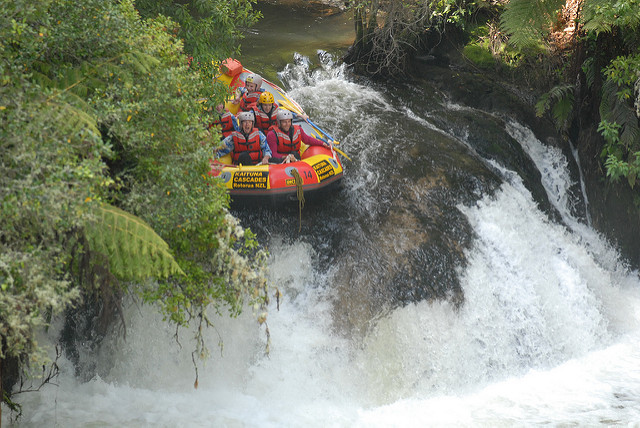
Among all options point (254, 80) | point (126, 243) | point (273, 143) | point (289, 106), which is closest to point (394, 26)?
point (289, 106)

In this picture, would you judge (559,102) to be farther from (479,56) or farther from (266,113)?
(266,113)

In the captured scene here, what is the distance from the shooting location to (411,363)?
7.21m

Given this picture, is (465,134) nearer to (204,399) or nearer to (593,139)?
(593,139)

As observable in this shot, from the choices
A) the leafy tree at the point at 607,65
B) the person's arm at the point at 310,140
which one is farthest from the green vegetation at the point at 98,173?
the leafy tree at the point at 607,65

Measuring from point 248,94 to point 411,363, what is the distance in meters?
4.59

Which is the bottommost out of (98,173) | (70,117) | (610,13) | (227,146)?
(98,173)

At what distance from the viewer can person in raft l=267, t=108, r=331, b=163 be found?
8703 millimetres

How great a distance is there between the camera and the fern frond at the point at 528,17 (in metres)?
8.66

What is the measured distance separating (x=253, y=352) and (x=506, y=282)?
341 centimetres

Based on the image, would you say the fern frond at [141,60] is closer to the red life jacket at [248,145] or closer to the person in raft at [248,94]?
the red life jacket at [248,145]

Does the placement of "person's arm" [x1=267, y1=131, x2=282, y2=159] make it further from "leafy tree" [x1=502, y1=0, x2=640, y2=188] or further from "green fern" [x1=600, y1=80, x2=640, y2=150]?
"green fern" [x1=600, y1=80, x2=640, y2=150]

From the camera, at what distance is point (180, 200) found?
5035 millimetres

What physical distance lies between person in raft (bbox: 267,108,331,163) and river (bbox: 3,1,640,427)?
799mm

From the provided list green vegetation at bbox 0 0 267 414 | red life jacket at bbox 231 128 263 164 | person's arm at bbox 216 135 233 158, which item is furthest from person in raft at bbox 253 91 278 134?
green vegetation at bbox 0 0 267 414
